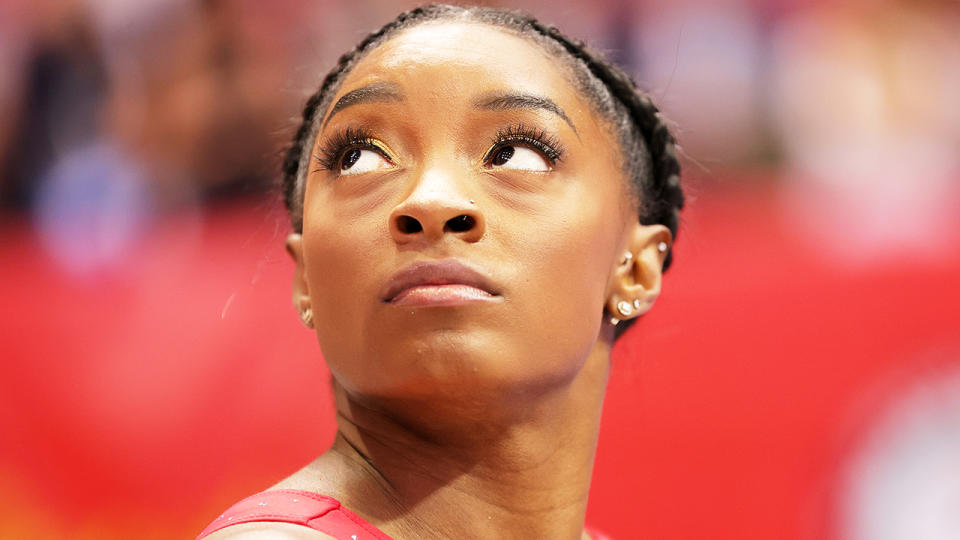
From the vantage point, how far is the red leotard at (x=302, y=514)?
1.03m

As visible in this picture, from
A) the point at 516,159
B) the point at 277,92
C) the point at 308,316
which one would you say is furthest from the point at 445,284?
the point at 277,92

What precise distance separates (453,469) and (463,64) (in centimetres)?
44

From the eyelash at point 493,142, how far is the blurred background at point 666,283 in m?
0.41

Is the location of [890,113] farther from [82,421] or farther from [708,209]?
[82,421]

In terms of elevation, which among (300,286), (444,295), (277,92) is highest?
(277,92)

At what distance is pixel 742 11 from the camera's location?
2660 millimetres

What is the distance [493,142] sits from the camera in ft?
3.77

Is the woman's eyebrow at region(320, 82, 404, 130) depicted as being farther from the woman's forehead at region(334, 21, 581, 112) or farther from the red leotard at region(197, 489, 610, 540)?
the red leotard at region(197, 489, 610, 540)

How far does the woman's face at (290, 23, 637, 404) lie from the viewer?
1.05m

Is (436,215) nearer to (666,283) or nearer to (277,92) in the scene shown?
(666,283)

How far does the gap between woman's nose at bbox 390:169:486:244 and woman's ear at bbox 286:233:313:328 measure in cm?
26

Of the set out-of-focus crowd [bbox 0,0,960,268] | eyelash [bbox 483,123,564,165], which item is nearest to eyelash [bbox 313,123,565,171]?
eyelash [bbox 483,123,564,165]

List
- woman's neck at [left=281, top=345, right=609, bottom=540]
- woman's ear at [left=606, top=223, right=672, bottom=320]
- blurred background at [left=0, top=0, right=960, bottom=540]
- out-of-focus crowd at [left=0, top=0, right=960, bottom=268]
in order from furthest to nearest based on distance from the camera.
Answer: out-of-focus crowd at [left=0, top=0, right=960, bottom=268]
blurred background at [left=0, top=0, right=960, bottom=540]
woman's ear at [left=606, top=223, right=672, bottom=320]
woman's neck at [left=281, top=345, right=609, bottom=540]

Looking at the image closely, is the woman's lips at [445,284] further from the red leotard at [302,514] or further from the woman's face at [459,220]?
the red leotard at [302,514]
